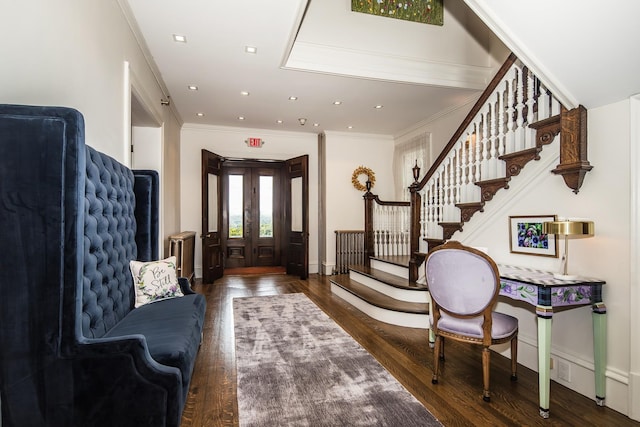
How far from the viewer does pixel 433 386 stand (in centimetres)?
246

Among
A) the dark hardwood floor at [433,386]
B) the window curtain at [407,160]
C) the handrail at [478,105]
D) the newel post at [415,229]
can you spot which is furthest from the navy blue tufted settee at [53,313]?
the window curtain at [407,160]

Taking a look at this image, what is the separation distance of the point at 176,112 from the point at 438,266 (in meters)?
5.14

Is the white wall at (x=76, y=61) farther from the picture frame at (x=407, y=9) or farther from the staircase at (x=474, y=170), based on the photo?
the staircase at (x=474, y=170)

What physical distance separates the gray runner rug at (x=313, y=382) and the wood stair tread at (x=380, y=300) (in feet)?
2.14

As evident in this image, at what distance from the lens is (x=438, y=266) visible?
2494 mm

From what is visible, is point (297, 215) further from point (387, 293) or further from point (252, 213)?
point (387, 293)

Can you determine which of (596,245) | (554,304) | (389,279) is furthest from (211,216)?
(596,245)

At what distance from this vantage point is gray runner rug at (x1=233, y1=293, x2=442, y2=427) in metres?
2.06

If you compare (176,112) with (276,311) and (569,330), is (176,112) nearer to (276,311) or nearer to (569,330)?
(276,311)

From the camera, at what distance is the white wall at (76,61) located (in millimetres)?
1603

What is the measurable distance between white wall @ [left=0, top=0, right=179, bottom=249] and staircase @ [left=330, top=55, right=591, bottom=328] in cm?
327

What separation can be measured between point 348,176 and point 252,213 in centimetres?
234

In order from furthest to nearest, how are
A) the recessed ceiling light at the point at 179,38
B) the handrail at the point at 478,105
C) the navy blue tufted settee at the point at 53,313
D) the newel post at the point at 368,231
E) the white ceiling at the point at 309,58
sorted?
the newel post at the point at 368,231 → the recessed ceiling light at the point at 179,38 → the white ceiling at the point at 309,58 → the handrail at the point at 478,105 → the navy blue tufted settee at the point at 53,313

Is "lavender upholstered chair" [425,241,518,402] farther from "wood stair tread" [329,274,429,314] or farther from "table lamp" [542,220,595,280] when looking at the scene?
"wood stair tread" [329,274,429,314]
